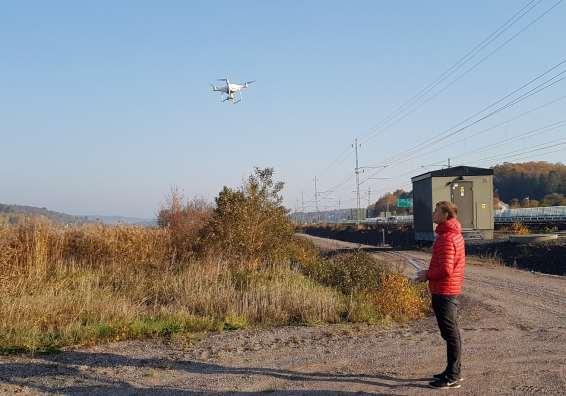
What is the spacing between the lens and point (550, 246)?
22875 millimetres

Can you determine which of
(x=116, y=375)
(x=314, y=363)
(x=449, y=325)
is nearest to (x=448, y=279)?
(x=449, y=325)

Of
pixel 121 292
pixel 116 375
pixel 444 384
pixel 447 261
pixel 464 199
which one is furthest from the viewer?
pixel 464 199

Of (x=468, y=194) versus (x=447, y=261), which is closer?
(x=447, y=261)

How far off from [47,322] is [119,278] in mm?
3889

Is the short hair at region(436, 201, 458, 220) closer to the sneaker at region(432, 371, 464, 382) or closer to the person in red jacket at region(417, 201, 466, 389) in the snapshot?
the person in red jacket at region(417, 201, 466, 389)

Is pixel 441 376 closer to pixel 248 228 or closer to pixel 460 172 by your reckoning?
pixel 248 228

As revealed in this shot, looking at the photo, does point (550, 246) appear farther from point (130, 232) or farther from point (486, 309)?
point (130, 232)

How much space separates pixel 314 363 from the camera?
24.4ft

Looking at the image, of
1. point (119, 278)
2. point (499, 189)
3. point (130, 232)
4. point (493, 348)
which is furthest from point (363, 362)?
point (499, 189)

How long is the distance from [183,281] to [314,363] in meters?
5.48

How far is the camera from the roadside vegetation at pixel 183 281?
973cm

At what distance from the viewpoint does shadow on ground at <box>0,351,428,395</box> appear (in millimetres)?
6559

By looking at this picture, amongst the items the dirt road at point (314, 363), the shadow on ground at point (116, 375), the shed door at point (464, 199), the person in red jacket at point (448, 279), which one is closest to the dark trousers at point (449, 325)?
the person in red jacket at point (448, 279)

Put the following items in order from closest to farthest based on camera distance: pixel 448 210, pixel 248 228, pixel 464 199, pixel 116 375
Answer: pixel 448 210 → pixel 116 375 → pixel 248 228 → pixel 464 199
